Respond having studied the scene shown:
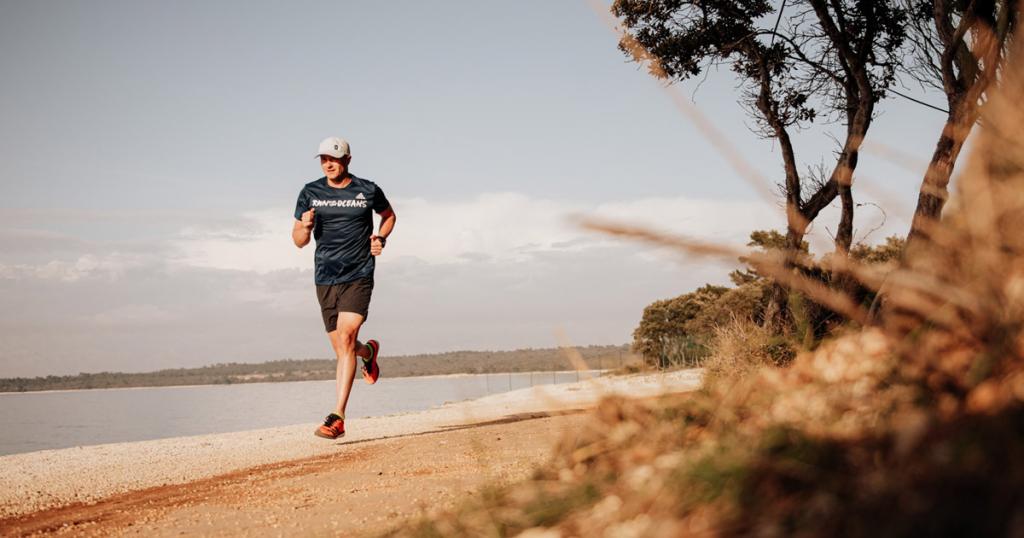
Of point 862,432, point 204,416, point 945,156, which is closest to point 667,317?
point 204,416

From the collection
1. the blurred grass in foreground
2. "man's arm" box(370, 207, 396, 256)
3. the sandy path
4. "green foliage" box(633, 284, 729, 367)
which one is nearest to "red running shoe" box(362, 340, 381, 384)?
"man's arm" box(370, 207, 396, 256)

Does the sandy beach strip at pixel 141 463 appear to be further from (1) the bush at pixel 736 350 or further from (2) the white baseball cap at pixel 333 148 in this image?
(2) the white baseball cap at pixel 333 148

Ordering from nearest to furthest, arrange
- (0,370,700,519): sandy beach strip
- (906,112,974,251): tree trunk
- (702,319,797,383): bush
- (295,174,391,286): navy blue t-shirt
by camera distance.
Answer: (0,370,700,519): sandy beach strip < (702,319,797,383): bush < (906,112,974,251): tree trunk < (295,174,391,286): navy blue t-shirt

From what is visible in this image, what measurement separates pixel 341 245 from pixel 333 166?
845 mm

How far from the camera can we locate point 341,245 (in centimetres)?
775

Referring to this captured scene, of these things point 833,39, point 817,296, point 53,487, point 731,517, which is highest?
point 833,39

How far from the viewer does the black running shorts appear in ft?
25.1

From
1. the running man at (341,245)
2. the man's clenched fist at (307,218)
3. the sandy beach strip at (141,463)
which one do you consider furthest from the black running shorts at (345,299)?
the sandy beach strip at (141,463)

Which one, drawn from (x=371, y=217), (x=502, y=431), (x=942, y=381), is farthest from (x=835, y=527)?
(x=371, y=217)

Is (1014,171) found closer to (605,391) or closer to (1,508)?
(605,391)

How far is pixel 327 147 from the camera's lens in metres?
7.77

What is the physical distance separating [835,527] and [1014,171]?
3.17 ft

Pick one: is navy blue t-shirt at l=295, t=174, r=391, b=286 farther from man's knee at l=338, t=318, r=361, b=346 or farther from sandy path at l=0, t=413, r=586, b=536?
sandy path at l=0, t=413, r=586, b=536

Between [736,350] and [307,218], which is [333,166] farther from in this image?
[736,350]
